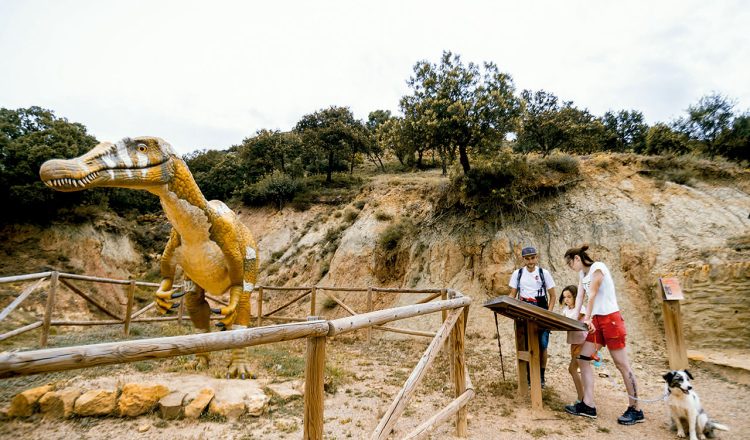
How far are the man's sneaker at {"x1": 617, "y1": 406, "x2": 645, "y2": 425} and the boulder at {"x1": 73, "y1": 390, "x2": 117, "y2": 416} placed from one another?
5.54 meters

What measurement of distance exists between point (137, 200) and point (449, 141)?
19.2 meters

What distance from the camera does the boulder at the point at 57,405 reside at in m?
3.59

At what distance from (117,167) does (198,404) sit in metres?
2.65

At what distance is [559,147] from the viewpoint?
20391 millimetres

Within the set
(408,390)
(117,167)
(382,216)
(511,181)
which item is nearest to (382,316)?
(408,390)

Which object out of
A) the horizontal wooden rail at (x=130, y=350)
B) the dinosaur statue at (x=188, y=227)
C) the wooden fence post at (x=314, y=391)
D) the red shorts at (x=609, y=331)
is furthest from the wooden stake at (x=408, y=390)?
the dinosaur statue at (x=188, y=227)

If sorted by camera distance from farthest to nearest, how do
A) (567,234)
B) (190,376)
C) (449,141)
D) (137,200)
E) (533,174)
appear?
(137,200)
(449,141)
(533,174)
(567,234)
(190,376)

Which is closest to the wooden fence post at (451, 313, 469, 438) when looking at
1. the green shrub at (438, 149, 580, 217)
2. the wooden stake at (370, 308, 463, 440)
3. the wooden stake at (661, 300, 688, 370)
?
the wooden stake at (370, 308, 463, 440)

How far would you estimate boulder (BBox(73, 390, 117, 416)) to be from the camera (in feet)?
11.8

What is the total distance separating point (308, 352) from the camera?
2.11 meters

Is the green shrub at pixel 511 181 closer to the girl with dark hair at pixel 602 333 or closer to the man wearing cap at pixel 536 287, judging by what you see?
the man wearing cap at pixel 536 287

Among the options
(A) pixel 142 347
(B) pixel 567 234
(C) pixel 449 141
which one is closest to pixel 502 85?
(C) pixel 449 141

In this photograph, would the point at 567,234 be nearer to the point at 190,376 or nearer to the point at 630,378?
the point at 630,378

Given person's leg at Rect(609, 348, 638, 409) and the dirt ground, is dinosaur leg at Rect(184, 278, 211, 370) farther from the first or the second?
person's leg at Rect(609, 348, 638, 409)
